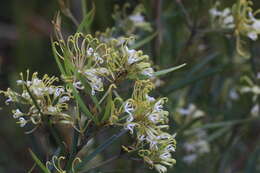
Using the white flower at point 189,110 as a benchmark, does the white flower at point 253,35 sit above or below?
above

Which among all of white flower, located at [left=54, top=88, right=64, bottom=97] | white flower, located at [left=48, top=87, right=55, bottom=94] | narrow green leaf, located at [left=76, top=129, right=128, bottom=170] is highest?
white flower, located at [left=48, top=87, right=55, bottom=94]

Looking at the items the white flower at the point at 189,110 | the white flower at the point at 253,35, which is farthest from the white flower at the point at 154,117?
the white flower at the point at 189,110

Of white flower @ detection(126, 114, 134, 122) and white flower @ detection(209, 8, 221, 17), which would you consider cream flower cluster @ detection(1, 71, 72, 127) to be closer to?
white flower @ detection(126, 114, 134, 122)

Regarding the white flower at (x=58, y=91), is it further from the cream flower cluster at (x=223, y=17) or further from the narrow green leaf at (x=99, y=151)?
the cream flower cluster at (x=223, y=17)

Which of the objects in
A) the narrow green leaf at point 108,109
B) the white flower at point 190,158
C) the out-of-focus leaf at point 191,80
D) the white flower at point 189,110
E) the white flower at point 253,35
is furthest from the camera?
the white flower at point 190,158

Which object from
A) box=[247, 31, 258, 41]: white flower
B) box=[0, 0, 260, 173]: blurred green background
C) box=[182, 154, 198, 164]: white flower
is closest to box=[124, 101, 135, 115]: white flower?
box=[0, 0, 260, 173]: blurred green background

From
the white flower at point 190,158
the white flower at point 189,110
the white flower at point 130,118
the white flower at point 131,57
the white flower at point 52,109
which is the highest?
the white flower at point 131,57

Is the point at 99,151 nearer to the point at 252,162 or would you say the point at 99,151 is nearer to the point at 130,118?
the point at 130,118

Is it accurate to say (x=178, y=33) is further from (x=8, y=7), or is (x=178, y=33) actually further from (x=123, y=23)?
(x=8, y=7)

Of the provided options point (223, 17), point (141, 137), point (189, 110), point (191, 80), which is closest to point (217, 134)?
point (189, 110)
